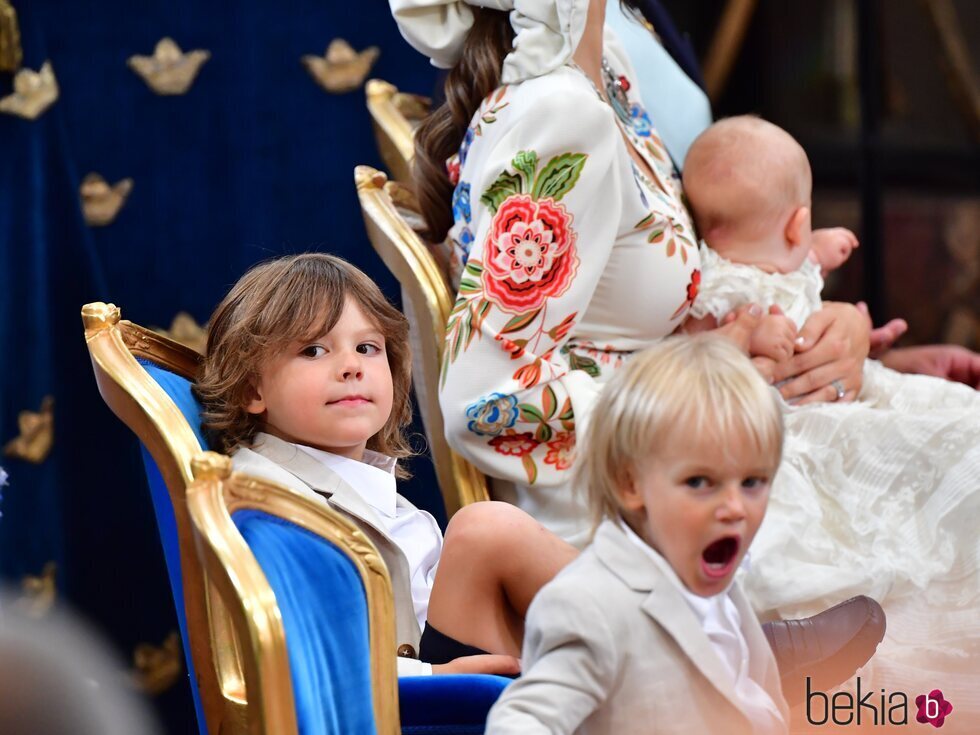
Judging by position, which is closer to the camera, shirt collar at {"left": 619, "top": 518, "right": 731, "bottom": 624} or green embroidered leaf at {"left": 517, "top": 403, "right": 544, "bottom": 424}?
shirt collar at {"left": 619, "top": 518, "right": 731, "bottom": 624}

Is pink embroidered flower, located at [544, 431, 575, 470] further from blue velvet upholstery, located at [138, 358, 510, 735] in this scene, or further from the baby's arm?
the baby's arm

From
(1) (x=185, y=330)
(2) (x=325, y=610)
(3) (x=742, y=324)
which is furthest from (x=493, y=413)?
(1) (x=185, y=330)

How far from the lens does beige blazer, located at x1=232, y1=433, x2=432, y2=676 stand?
4.82 feet

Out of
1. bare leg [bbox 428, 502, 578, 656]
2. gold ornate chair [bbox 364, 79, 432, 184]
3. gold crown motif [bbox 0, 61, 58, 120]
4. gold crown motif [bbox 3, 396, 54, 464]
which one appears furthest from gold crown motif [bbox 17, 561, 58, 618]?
bare leg [bbox 428, 502, 578, 656]

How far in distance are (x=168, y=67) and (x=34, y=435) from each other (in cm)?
69

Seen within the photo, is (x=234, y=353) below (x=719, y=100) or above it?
above

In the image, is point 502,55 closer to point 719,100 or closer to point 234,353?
point 234,353

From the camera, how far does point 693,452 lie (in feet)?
3.32

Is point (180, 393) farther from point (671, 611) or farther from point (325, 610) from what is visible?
point (671, 611)

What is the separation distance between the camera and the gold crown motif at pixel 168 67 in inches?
100

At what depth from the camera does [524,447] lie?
5.94 feet

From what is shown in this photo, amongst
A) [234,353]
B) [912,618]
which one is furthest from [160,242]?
[912,618]

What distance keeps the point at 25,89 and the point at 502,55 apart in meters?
0.96

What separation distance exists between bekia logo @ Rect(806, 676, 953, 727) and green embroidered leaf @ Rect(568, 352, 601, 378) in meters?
0.57
